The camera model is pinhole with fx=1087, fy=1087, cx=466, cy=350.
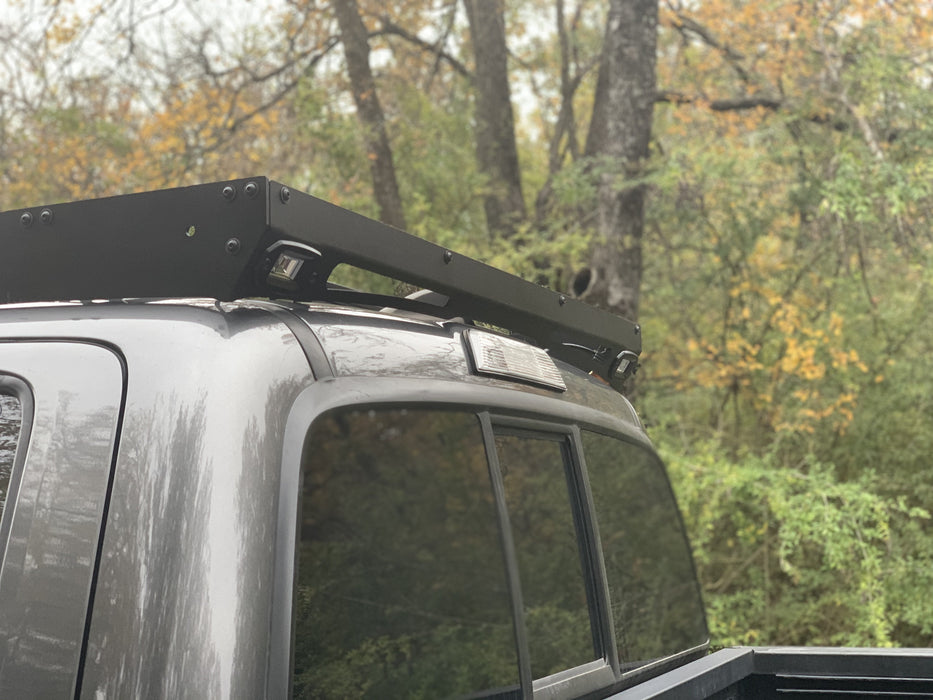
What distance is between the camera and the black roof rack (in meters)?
1.56

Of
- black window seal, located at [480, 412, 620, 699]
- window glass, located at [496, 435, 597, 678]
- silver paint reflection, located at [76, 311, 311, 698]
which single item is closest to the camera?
silver paint reflection, located at [76, 311, 311, 698]

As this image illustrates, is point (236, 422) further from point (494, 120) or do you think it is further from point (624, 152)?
point (494, 120)

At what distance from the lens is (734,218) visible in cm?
961

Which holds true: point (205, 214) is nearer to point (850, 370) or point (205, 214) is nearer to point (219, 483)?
point (219, 483)

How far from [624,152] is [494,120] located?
246 cm

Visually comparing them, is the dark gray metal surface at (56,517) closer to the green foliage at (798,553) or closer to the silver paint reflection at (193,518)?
the silver paint reflection at (193,518)

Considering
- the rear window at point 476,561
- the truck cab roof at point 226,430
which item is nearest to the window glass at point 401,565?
the rear window at point 476,561

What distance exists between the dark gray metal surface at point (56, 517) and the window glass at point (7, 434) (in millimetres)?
26

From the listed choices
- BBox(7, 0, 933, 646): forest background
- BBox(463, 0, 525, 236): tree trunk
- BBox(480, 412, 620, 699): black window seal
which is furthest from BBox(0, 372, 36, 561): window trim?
BBox(463, 0, 525, 236): tree trunk

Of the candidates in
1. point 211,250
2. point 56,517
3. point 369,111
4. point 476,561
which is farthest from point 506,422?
point 369,111

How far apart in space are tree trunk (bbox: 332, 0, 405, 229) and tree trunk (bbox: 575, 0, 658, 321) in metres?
2.23

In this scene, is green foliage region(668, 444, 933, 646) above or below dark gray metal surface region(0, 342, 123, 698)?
above

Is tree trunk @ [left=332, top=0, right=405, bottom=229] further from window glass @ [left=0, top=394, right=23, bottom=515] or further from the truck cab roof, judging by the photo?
window glass @ [left=0, top=394, right=23, bottom=515]

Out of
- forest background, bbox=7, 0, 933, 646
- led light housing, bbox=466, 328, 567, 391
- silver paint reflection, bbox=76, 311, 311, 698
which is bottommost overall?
silver paint reflection, bbox=76, 311, 311, 698
